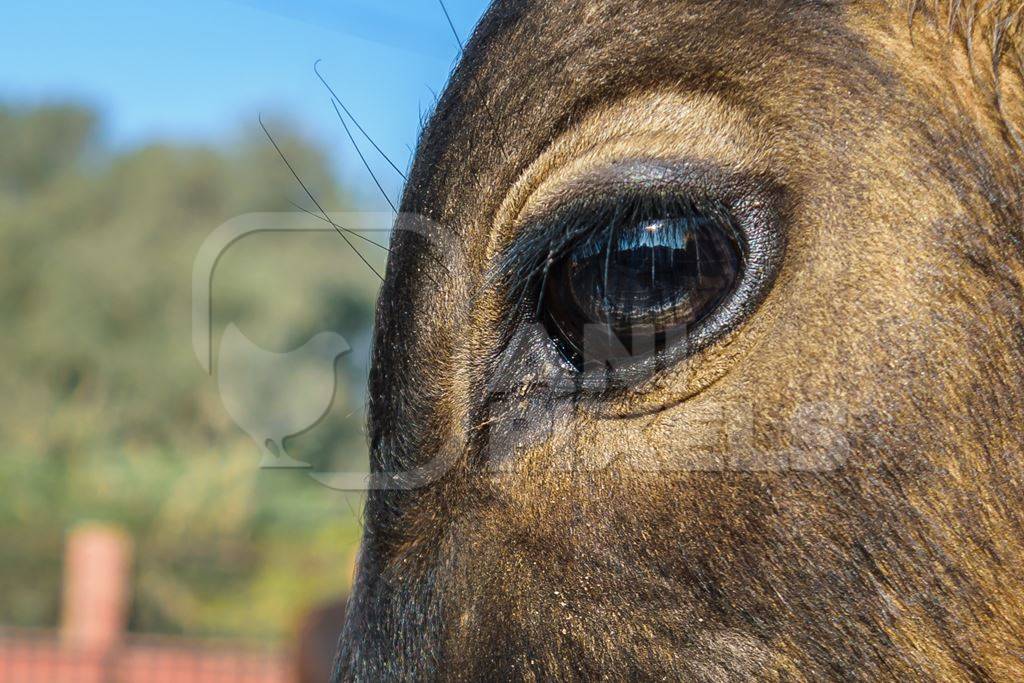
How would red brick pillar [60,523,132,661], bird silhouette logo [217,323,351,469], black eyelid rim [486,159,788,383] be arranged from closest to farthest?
1. black eyelid rim [486,159,788,383]
2. bird silhouette logo [217,323,351,469]
3. red brick pillar [60,523,132,661]

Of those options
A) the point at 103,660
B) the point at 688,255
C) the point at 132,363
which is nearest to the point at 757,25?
the point at 688,255

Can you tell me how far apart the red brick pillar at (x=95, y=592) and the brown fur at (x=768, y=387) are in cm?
1486

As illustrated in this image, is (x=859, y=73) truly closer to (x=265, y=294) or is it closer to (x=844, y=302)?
(x=844, y=302)

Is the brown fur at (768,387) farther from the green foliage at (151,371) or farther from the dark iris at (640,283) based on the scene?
the green foliage at (151,371)

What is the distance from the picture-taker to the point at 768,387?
2205 millimetres

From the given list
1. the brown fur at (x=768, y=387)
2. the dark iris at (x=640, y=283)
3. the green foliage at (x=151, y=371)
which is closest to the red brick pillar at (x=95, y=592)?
the green foliage at (x=151, y=371)

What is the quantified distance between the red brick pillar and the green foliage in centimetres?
293

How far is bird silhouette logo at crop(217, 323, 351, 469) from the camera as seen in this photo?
3818 millimetres

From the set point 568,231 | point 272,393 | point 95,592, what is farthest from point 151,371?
point 568,231

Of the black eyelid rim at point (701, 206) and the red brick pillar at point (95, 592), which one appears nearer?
the black eyelid rim at point (701, 206)

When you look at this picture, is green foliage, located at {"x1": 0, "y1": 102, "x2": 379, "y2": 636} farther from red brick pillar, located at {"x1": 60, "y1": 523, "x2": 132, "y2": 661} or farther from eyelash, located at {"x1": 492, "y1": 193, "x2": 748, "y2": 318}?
eyelash, located at {"x1": 492, "y1": 193, "x2": 748, "y2": 318}

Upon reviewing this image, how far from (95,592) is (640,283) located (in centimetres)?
1547

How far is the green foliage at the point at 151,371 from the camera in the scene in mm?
29953

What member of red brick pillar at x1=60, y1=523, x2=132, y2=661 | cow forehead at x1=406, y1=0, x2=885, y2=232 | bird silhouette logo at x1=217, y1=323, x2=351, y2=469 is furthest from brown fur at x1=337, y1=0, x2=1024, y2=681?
red brick pillar at x1=60, y1=523, x2=132, y2=661
